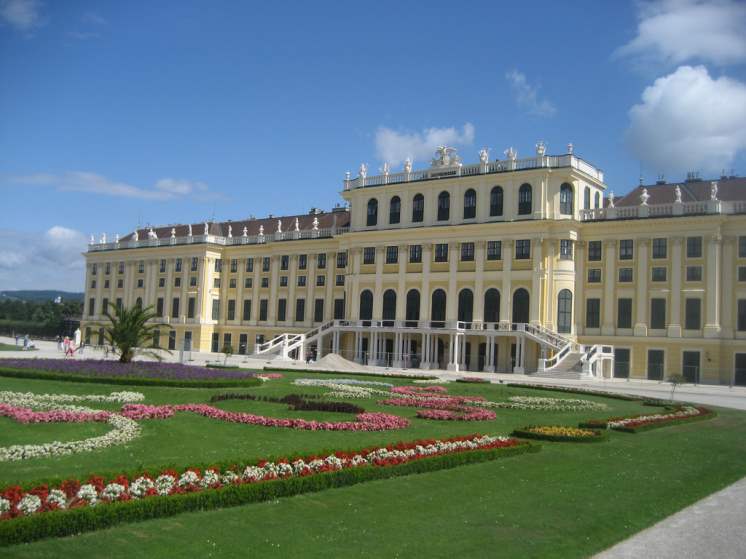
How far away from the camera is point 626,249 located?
5494 cm

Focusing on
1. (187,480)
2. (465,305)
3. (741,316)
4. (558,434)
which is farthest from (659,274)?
(187,480)

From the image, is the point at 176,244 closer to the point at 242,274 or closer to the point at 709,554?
the point at 242,274

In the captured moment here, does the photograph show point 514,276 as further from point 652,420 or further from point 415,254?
point 652,420

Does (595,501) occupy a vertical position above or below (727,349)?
below

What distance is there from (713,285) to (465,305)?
18318mm

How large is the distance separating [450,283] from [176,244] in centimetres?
3527

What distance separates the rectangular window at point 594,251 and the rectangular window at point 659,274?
420 centimetres

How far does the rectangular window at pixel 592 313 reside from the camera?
183 ft

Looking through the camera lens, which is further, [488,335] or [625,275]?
[488,335]

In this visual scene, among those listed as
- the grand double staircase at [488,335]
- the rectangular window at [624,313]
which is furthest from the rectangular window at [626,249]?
Result: the grand double staircase at [488,335]

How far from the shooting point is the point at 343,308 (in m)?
70.4

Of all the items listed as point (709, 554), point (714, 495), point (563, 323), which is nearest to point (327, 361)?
point (563, 323)

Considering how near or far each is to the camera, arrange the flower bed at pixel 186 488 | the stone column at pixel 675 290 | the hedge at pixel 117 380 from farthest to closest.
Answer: the stone column at pixel 675 290, the hedge at pixel 117 380, the flower bed at pixel 186 488

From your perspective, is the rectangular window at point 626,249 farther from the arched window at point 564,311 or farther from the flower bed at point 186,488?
the flower bed at point 186,488
